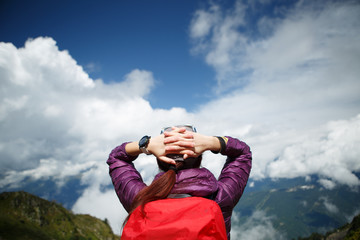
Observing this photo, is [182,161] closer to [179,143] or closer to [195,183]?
[179,143]

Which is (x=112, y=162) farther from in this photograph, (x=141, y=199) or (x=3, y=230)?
(x=3, y=230)

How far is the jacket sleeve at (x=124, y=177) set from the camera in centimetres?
335

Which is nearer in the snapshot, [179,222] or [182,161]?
[179,222]

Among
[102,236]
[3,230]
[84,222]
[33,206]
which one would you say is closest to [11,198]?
[33,206]

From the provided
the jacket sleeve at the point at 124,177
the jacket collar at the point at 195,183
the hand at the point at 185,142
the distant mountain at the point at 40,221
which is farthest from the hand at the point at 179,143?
the distant mountain at the point at 40,221

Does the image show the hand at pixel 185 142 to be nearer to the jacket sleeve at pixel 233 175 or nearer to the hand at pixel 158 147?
the hand at pixel 158 147

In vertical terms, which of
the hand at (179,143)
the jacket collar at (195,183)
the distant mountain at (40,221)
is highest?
the distant mountain at (40,221)

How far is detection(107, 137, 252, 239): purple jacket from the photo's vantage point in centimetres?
284

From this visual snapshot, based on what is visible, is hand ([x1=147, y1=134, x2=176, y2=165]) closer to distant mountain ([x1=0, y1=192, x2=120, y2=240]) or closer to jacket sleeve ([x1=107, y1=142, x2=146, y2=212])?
jacket sleeve ([x1=107, y1=142, x2=146, y2=212])

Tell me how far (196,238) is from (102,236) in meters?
214

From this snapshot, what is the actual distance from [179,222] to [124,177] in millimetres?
1736

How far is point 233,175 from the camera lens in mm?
3551

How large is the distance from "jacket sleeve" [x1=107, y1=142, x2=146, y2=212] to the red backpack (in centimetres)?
83

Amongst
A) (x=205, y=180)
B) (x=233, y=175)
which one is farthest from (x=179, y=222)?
(x=233, y=175)
